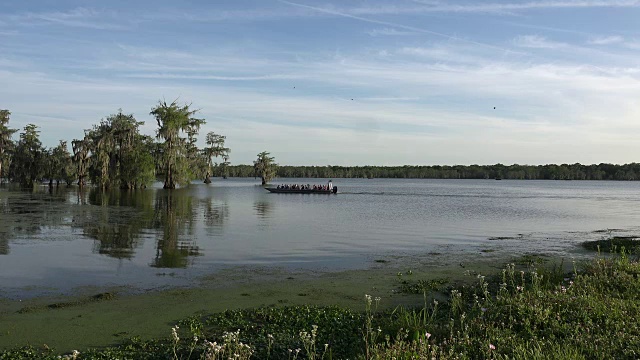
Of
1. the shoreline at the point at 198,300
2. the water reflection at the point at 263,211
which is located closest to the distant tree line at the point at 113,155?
the water reflection at the point at 263,211

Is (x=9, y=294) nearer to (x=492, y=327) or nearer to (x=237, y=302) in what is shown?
(x=237, y=302)

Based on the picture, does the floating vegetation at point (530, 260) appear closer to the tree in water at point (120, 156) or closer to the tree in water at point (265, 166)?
the tree in water at point (120, 156)

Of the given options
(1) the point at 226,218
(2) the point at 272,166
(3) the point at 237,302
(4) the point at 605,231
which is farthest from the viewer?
(2) the point at 272,166

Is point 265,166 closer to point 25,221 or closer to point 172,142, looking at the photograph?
point 172,142

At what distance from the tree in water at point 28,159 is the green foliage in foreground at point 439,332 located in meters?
68.4

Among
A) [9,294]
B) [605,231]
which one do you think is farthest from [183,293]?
[605,231]

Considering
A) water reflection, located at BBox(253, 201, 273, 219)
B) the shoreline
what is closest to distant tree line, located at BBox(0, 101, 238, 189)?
water reflection, located at BBox(253, 201, 273, 219)

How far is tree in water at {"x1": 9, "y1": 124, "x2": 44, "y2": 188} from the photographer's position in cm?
6625

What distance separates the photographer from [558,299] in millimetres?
7812

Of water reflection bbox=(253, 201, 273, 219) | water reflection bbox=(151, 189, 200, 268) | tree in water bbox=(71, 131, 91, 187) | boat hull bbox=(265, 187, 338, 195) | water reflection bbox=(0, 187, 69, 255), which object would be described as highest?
tree in water bbox=(71, 131, 91, 187)

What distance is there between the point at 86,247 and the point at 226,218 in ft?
40.9

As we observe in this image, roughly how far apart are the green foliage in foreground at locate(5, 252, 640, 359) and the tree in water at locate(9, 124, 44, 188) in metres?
68.4

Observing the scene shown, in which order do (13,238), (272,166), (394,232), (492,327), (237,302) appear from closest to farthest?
(492,327), (237,302), (13,238), (394,232), (272,166)

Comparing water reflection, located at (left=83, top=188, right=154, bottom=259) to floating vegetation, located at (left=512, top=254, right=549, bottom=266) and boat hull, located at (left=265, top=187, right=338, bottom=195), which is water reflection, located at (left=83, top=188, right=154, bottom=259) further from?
boat hull, located at (left=265, top=187, right=338, bottom=195)
